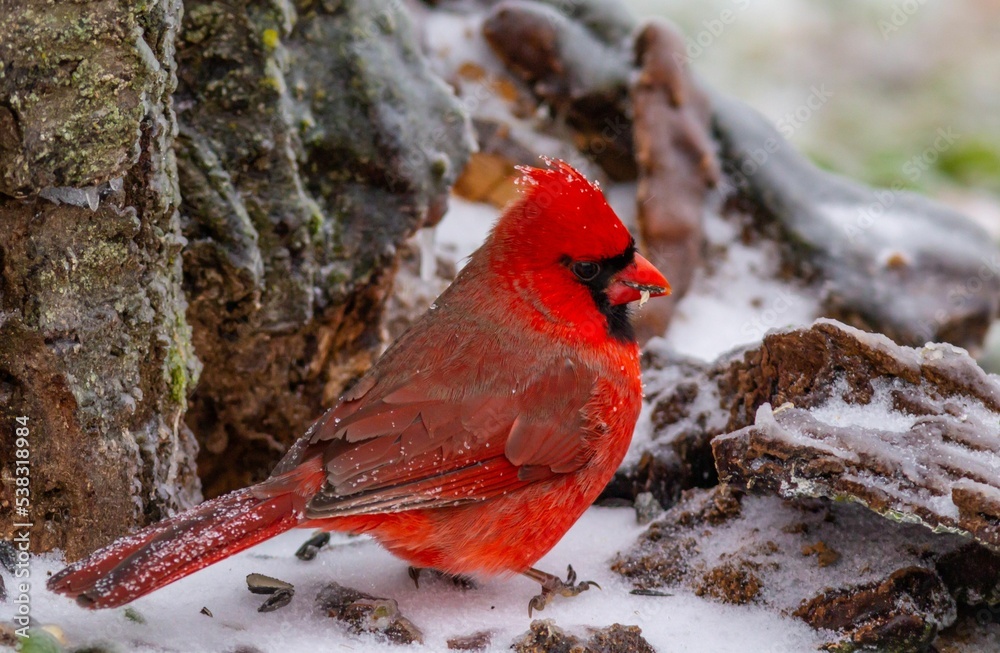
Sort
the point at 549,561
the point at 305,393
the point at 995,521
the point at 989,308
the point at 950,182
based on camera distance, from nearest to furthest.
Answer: the point at 995,521 < the point at 549,561 < the point at 305,393 < the point at 989,308 < the point at 950,182

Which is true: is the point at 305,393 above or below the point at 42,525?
above

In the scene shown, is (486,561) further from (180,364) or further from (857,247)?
(857,247)

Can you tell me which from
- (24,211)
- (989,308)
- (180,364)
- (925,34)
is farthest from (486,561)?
(925,34)

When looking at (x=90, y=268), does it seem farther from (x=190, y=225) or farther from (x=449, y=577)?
(x=449, y=577)

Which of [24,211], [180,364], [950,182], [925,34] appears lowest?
[180,364]

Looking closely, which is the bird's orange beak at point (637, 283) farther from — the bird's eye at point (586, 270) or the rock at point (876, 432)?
the rock at point (876, 432)

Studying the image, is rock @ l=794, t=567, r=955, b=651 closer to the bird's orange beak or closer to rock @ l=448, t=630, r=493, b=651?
rock @ l=448, t=630, r=493, b=651
